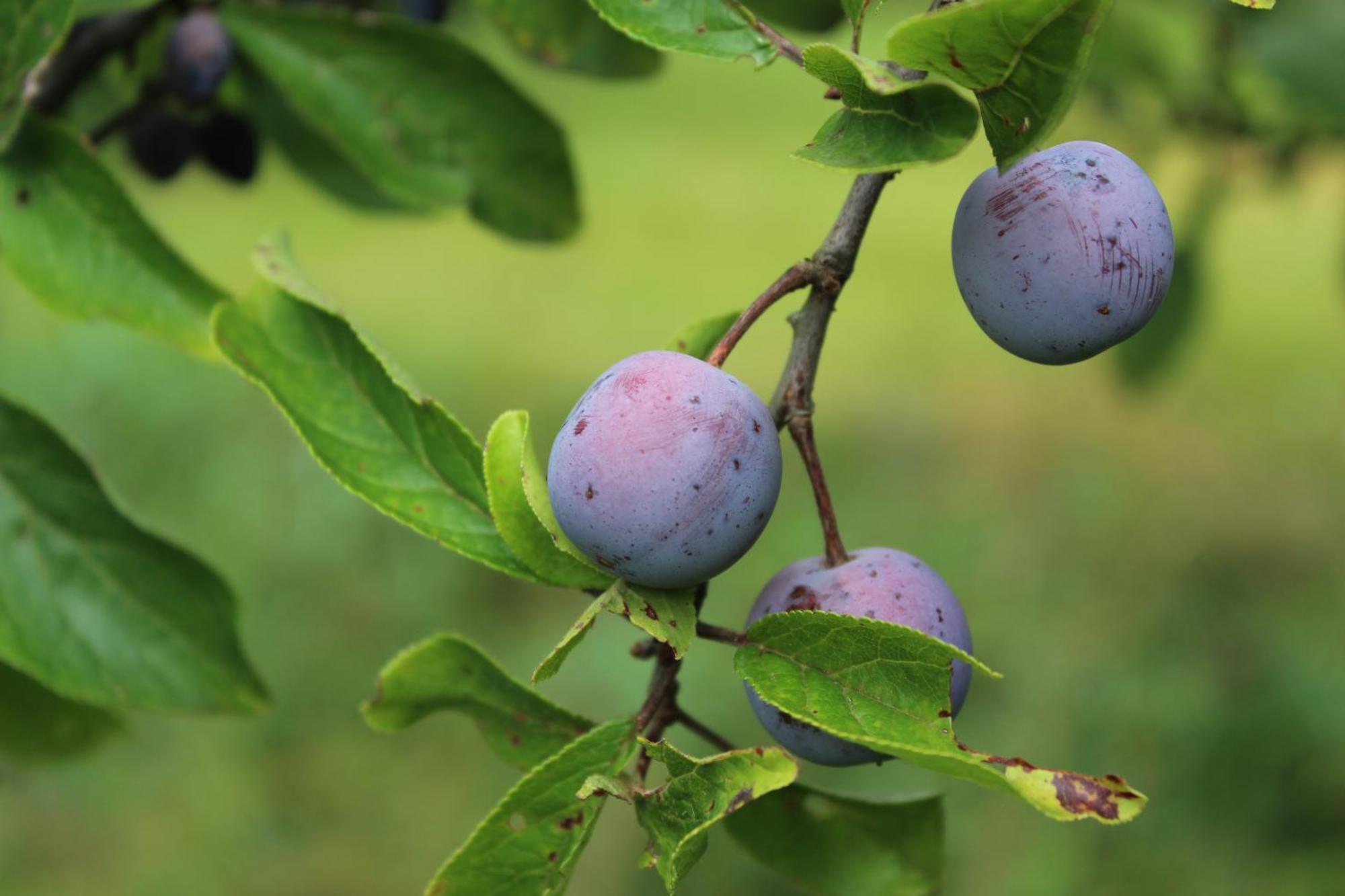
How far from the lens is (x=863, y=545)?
11.6ft

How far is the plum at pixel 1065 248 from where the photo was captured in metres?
0.69

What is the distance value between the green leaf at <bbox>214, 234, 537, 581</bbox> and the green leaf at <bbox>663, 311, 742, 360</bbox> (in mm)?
136

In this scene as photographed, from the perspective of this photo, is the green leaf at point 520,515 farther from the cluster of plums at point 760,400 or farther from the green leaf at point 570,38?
the green leaf at point 570,38

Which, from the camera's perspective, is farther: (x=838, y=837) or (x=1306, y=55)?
(x=1306, y=55)

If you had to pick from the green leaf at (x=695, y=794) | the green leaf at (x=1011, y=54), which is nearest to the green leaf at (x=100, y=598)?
the green leaf at (x=695, y=794)

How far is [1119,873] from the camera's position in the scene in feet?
8.52

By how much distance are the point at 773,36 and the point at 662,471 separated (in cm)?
27

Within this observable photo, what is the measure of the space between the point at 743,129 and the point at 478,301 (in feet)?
7.66

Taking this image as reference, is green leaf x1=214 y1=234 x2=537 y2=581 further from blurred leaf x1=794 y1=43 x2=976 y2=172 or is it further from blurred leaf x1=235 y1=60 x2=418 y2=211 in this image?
blurred leaf x1=235 y1=60 x2=418 y2=211

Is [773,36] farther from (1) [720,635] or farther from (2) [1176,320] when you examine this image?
(2) [1176,320]

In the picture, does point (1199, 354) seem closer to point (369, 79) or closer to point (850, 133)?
point (369, 79)

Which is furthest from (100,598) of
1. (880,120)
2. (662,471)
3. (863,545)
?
(863,545)

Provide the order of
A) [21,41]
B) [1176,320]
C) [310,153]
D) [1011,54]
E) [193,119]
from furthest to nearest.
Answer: [1176,320] < [310,153] < [193,119] < [21,41] < [1011,54]

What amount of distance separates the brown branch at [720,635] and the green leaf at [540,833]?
66mm
